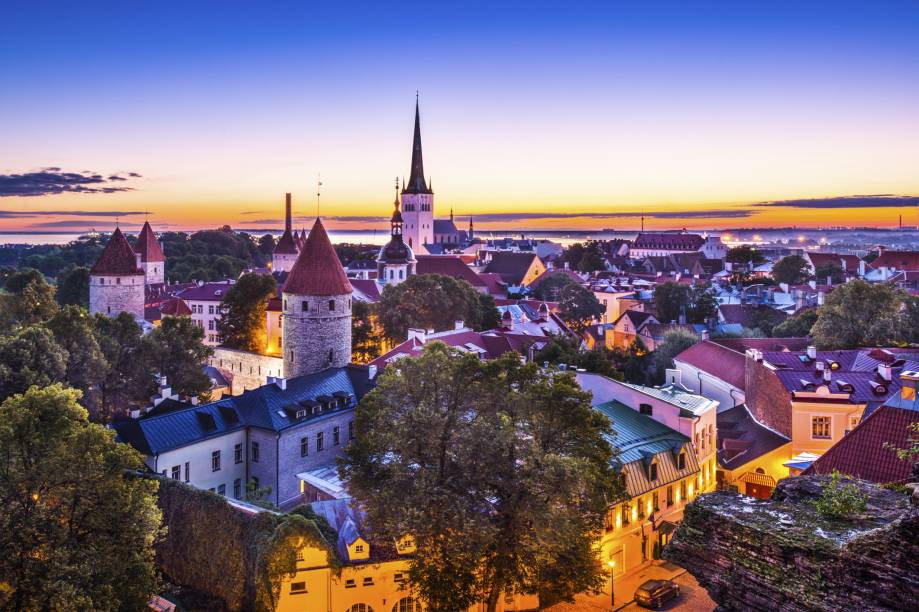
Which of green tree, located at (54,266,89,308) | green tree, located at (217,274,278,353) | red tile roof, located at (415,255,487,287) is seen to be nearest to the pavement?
green tree, located at (217,274,278,353)

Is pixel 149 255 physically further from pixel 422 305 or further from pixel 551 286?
pixel 551 286

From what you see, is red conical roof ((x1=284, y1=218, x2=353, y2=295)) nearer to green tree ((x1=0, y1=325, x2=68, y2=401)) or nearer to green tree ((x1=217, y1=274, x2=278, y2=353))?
green tree ((x1=0, y1=325, x2=68, y2=401))

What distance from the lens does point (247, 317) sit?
2180 inches

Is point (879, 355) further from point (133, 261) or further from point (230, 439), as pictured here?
point (133, 261)

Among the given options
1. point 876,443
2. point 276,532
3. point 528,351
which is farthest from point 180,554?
point 528,351

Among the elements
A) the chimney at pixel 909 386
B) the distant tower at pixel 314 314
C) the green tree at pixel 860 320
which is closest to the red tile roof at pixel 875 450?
the chimney at pixel 909 386

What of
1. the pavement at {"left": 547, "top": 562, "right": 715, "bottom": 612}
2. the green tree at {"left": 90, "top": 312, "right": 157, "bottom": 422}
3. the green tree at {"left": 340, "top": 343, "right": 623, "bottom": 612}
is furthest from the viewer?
the green tree at {"left": 90, "top": 312, "right": 157, "bottom": 422}

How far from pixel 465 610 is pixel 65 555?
9.48 m

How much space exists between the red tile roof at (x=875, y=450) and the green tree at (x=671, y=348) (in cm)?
2507

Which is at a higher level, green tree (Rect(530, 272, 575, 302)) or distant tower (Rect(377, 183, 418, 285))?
distant tower (Rect(377, 183, 418, 285))

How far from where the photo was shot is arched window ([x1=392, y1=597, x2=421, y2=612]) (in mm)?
20172

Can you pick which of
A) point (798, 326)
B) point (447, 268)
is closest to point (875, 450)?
point (798, 326)

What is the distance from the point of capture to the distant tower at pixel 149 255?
6931cm

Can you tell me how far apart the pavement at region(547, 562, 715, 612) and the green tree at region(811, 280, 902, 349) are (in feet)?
71.3
